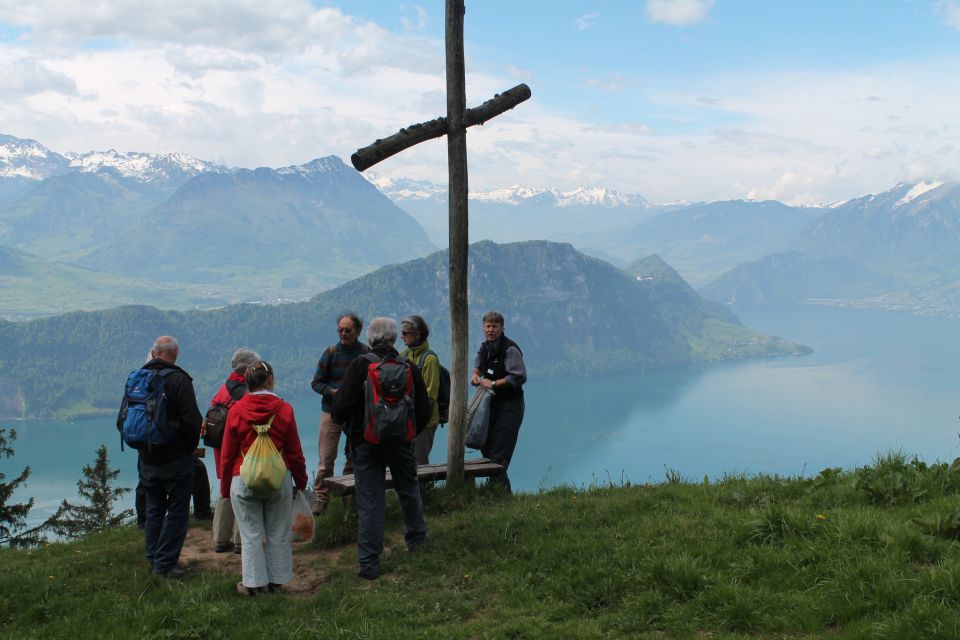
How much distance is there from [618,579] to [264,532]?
313 cm

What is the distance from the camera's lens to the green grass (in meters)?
5.01

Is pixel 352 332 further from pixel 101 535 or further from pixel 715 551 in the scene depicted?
pixel 715 551

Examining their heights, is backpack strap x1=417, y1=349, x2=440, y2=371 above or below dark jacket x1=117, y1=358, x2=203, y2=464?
above

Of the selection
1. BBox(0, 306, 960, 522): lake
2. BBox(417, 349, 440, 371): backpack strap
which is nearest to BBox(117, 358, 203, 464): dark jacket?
BBox(417, 349, 440, 371): backpack strap

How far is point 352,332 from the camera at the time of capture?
339 inches

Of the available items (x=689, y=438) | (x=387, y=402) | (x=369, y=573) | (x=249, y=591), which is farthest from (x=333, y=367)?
(x=689, y=438)

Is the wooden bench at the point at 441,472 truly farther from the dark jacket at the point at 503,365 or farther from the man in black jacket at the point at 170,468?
the man in black jacket at the point at 170,468

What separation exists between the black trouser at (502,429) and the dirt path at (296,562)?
7.22ft

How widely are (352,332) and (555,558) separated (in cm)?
365

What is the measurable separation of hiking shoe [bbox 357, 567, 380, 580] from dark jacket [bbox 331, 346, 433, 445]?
114 centimetres

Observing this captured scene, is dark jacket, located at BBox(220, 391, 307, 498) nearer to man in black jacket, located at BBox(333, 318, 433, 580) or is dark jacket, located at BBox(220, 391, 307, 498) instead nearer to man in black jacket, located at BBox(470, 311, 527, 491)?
man in black jacket, located at BBox(333, 318, 433, 580)

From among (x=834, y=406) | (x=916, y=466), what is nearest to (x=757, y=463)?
(x=834, y=406)

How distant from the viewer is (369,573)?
6.55 meters

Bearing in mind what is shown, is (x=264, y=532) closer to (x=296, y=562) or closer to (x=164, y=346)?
(x=296, y=562)
